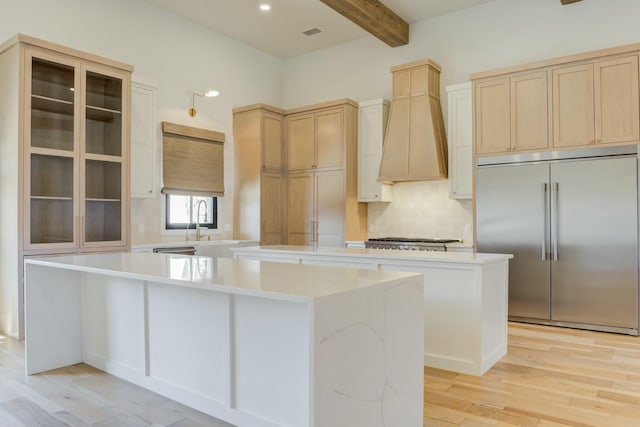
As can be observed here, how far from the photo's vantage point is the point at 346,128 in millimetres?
6082

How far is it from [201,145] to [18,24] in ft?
7.46

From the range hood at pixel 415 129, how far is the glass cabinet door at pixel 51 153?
347 centimetres

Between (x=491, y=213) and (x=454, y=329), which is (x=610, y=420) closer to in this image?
(x=454, y=329)

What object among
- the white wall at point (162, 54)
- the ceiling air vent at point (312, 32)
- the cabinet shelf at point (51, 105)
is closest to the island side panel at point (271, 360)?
the cabinet shelf at point (51, 105)

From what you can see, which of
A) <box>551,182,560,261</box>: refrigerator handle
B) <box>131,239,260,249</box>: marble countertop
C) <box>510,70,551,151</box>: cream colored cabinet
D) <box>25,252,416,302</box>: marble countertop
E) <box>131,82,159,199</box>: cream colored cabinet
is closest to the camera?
<box>25,252,416,302</box>: marble countertop

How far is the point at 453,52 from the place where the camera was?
228 inches

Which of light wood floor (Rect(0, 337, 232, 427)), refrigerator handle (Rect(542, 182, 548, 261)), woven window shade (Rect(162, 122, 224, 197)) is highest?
woven window shade (Rect(162, 122, 224, 197))

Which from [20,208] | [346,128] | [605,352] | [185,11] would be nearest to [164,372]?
[20,208]

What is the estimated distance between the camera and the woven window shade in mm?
5625

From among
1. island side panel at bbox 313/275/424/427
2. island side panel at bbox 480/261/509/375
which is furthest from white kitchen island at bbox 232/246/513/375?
island side panel at bbox 313/275/424/427

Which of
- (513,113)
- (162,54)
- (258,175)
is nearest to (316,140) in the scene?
(258,175)

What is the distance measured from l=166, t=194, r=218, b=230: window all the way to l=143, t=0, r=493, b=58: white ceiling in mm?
2287

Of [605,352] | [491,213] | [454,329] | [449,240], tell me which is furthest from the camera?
[449,240]

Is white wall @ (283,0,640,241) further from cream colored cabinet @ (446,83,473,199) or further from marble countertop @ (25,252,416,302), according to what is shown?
marble countertop @ (25,252,416,302)
